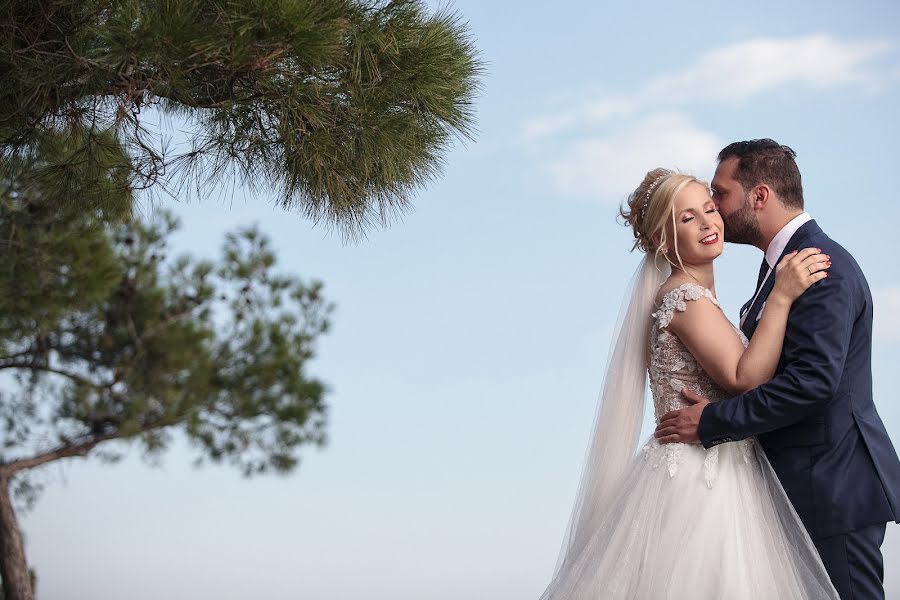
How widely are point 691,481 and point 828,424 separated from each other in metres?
0.28

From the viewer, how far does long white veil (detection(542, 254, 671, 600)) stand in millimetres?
1981

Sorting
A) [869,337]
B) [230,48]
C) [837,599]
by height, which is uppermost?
[230,48]

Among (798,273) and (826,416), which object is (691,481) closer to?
(826,416)

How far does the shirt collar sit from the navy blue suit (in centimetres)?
6

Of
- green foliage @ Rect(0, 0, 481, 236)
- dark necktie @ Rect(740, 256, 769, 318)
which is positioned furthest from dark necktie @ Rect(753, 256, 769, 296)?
green foliage @ Rect(0, 0, 481, 236)

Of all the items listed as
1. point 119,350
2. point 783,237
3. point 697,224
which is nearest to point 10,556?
point 119,350

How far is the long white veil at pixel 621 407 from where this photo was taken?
1981 millimetres

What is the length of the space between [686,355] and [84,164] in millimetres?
1990

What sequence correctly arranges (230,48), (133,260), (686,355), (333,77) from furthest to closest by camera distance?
(133,260)
(333,77)
(230,48)
(686,355)

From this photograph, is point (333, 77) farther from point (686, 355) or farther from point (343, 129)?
point (686, 355)

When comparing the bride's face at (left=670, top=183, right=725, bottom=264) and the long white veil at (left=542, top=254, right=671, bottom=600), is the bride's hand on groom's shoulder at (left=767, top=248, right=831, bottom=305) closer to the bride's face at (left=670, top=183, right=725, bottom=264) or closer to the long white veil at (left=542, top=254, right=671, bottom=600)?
the bride's face at (left=670, top=183, right=725, bottom=264)

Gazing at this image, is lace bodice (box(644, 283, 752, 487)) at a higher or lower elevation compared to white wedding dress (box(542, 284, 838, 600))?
higher

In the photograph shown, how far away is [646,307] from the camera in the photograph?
1.98 m

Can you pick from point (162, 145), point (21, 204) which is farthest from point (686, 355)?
point (21, 204)
